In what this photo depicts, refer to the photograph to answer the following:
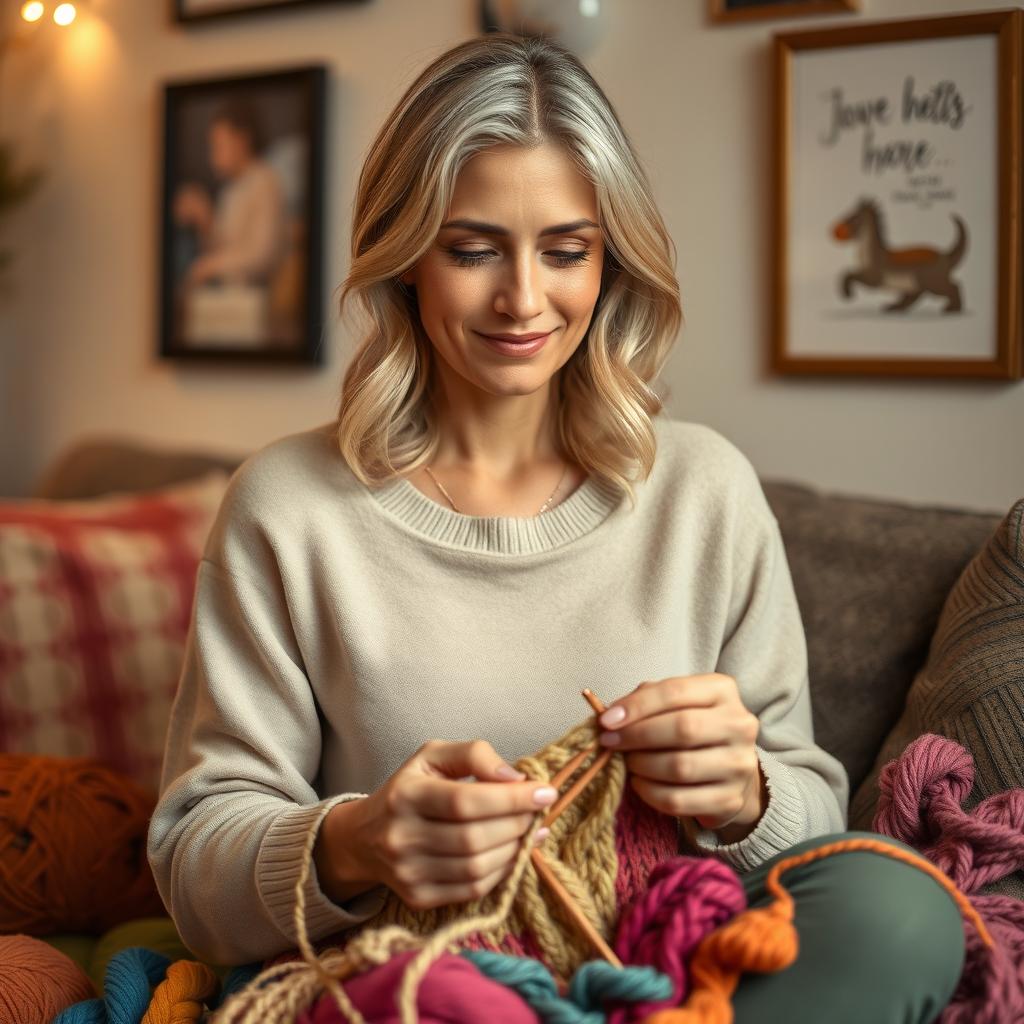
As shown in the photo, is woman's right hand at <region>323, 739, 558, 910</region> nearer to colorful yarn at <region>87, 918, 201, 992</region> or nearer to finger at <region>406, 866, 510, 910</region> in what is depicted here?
finger at <region>406, 866, 510, 910</region>

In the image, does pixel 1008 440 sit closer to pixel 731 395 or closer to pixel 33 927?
pixel 731 395

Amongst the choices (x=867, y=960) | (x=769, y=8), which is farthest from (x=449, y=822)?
(x=769, y=8)

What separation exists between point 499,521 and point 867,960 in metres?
0.57

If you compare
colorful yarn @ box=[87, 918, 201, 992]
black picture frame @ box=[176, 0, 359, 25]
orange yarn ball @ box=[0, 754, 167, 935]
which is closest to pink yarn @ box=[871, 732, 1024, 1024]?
colorful yarn @ box=[87, 918, 201, 992]

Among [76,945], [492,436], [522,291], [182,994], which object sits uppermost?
[522,291]

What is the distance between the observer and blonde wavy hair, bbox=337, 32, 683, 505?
1146 millimetres

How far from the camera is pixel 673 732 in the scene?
37.2 inches

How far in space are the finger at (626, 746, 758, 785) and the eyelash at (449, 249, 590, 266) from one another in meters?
0.49

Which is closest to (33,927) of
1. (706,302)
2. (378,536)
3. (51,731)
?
(51,731)

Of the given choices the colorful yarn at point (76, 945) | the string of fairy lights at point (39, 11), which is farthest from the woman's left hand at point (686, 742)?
the string of fairy lights at point (39, 11)

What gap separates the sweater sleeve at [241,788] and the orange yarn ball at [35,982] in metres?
0.13

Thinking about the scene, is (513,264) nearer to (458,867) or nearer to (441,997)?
(458,867)

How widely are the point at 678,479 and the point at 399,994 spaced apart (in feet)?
2.19

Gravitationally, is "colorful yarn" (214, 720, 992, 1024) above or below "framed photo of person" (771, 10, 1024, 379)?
below
